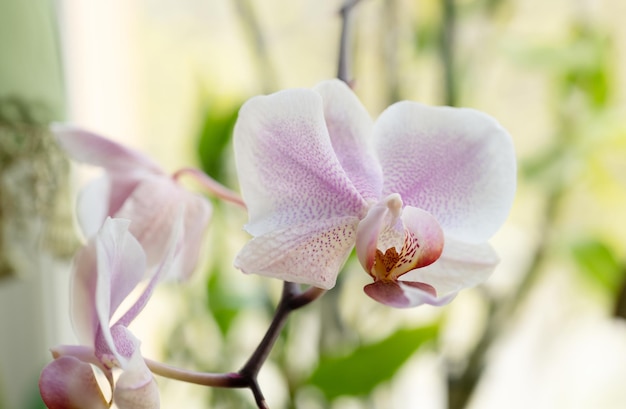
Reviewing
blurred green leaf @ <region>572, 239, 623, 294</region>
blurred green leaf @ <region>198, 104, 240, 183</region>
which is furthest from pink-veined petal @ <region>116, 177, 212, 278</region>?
blurred green leaf @ <region>572, 239, 623, 294</region>

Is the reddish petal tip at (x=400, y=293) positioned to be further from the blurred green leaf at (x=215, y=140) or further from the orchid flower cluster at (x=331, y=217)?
the blurred green leaf at (x=215, y=140)

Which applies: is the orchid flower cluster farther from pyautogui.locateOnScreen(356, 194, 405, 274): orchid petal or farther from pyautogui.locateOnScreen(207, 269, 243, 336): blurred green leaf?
pyautogui.locateOnScreen(207, 269, 243, 336): blurred green leaf

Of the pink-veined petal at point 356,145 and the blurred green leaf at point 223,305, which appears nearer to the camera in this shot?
the pink-veined petal at point 356,145

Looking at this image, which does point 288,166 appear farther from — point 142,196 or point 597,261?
point 597,261

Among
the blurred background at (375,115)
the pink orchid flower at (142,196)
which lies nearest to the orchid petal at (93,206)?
the pink orchid flower at (142,196)

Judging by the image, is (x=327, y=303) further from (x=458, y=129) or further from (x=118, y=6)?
(x=118, y=6)

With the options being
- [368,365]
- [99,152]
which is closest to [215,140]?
[368,365]

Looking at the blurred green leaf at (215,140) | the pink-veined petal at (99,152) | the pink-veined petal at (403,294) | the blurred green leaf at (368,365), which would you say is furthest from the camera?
the blurred green leaf at (215,140)
